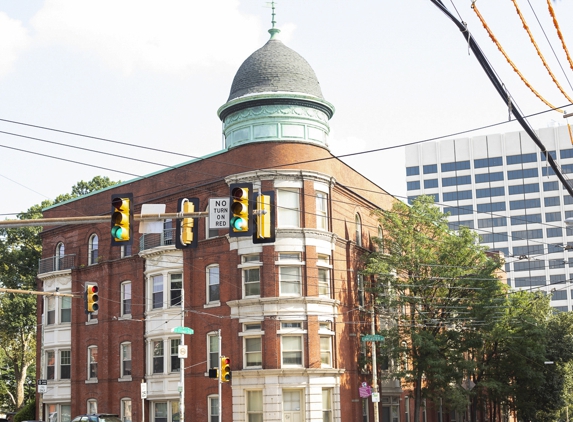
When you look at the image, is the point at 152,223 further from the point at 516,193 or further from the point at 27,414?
the point at 516,193

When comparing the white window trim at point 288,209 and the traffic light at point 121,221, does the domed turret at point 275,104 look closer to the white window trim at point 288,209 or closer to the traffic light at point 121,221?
the white window trim at point 288,209

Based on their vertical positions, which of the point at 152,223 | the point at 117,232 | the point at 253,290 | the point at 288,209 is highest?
the point at 288,209

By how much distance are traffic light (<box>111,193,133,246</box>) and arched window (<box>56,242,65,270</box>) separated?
38.1 metres

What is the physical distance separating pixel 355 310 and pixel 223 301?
7.70 m

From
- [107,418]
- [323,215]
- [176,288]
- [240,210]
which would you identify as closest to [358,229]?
[323,215]

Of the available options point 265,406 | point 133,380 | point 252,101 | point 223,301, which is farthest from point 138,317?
point 252,101

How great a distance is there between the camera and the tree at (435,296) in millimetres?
44750

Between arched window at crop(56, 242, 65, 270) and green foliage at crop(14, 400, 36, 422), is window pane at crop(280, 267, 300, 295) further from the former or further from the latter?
green foliage at crop(14, 400, 36, 422)

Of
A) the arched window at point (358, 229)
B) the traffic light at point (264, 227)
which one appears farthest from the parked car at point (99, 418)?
the traffic light at point (264, 227)

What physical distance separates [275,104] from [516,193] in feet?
347

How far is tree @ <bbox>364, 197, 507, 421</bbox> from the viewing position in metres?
44.8

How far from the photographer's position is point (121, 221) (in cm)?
1886

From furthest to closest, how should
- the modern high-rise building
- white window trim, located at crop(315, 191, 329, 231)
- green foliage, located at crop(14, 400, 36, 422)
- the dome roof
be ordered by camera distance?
1. the modern high-rise building
2. green foliage, located at crop(14, 400, 36, 422)
3. the dome roof
4. white window trim, located at crop(315, 191, 329, 231)

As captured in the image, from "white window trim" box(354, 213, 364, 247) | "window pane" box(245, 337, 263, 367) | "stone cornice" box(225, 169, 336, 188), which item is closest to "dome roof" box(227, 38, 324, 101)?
"stone cornice" box(225, 169, 336, 188)
